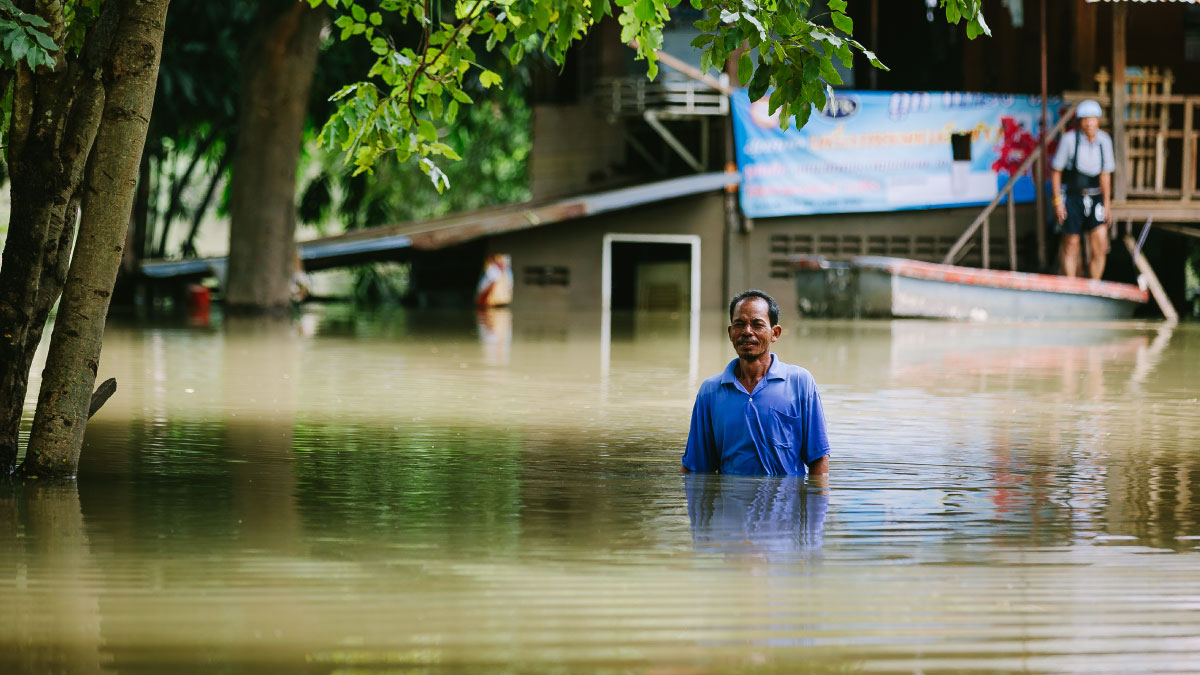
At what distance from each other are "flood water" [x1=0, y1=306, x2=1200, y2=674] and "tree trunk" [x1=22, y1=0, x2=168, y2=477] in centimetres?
40

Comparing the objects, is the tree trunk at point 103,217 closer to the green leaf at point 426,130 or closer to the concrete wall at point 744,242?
the green leaf at point 426,130

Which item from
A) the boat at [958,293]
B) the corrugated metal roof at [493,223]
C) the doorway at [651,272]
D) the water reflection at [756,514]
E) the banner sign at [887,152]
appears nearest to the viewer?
the water reflection at [756,514]

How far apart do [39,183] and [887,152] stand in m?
20.4

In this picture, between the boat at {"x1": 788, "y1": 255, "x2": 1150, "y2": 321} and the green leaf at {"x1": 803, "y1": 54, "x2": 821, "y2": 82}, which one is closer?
the green leaf at {"x1": 803, "y1": 54, "x2": 821, "y2": 82}

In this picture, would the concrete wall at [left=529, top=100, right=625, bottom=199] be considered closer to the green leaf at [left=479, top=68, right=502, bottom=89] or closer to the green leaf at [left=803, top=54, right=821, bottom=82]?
the green leaf at [left=479, top=68, right=502, bottom=89]

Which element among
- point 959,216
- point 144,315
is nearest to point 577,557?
point 144,315

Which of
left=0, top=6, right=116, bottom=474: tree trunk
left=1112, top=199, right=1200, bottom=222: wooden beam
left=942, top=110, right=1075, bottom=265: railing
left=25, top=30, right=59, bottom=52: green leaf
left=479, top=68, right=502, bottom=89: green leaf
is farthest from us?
left=942, top=110, right=1075, bottom=265: railing

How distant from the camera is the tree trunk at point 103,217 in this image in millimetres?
6215

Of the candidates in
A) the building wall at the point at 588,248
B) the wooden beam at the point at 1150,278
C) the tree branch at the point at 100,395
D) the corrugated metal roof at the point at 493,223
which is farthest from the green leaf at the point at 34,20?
the building wall at the point at 588,248

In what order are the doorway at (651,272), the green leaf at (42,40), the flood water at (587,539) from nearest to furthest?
the flood water at (587,539)
the green leaf at (42,40)
the doorway at (651,272)

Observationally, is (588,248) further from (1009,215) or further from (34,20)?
(34,20)

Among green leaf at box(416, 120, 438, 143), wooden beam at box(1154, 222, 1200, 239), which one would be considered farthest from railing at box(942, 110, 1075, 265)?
green leaf at box(416, 120, 438, 143)

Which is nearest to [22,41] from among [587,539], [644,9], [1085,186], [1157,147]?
[644,9]

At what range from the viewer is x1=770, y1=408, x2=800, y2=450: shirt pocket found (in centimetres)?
635
